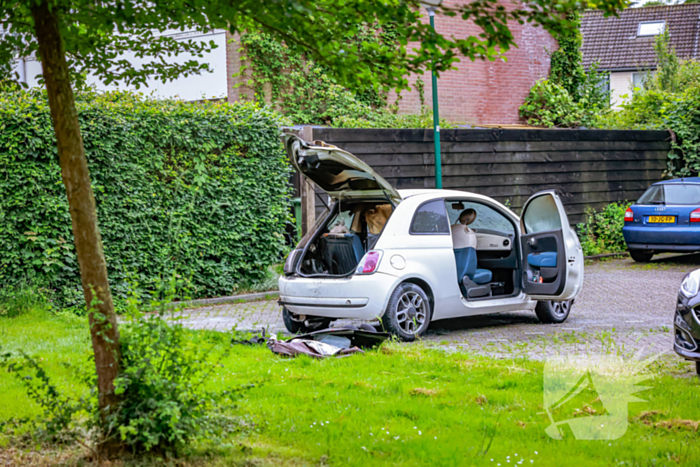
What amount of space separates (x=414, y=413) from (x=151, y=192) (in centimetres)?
692

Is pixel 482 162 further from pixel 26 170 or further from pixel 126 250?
pixel 26 170

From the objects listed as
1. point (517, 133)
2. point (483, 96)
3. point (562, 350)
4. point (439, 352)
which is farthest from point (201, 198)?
point (483, 96)

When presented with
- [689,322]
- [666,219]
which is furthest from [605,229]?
[689,322]

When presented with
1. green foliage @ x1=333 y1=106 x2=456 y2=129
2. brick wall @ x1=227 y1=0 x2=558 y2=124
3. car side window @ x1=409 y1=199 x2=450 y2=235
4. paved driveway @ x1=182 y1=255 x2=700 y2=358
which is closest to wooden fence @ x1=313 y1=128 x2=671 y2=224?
green foliage @ x1=333 y1=106 x2=456 y2=129

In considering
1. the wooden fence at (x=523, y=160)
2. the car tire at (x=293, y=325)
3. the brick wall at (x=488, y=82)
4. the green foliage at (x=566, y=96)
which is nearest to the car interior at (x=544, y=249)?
the car tire at (x=293, y=325)

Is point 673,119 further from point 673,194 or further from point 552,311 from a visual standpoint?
point 552,311

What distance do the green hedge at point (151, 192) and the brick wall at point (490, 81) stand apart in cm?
966

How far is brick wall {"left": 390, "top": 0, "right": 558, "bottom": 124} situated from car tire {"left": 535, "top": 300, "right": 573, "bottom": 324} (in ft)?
39.7

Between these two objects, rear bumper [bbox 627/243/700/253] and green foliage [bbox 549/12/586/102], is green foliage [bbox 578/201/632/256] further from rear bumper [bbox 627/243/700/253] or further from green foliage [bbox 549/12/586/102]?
green foliage [bbox 549/12/586/102]

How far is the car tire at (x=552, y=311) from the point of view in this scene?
8.76m

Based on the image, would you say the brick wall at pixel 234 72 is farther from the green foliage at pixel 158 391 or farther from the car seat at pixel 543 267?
the green foliage at pixel 158 391

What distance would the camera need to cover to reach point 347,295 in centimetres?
762

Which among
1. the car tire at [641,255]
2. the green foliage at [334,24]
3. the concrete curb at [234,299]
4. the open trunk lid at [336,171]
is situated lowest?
the car tire at [641,255]

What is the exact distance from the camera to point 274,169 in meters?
11.9
